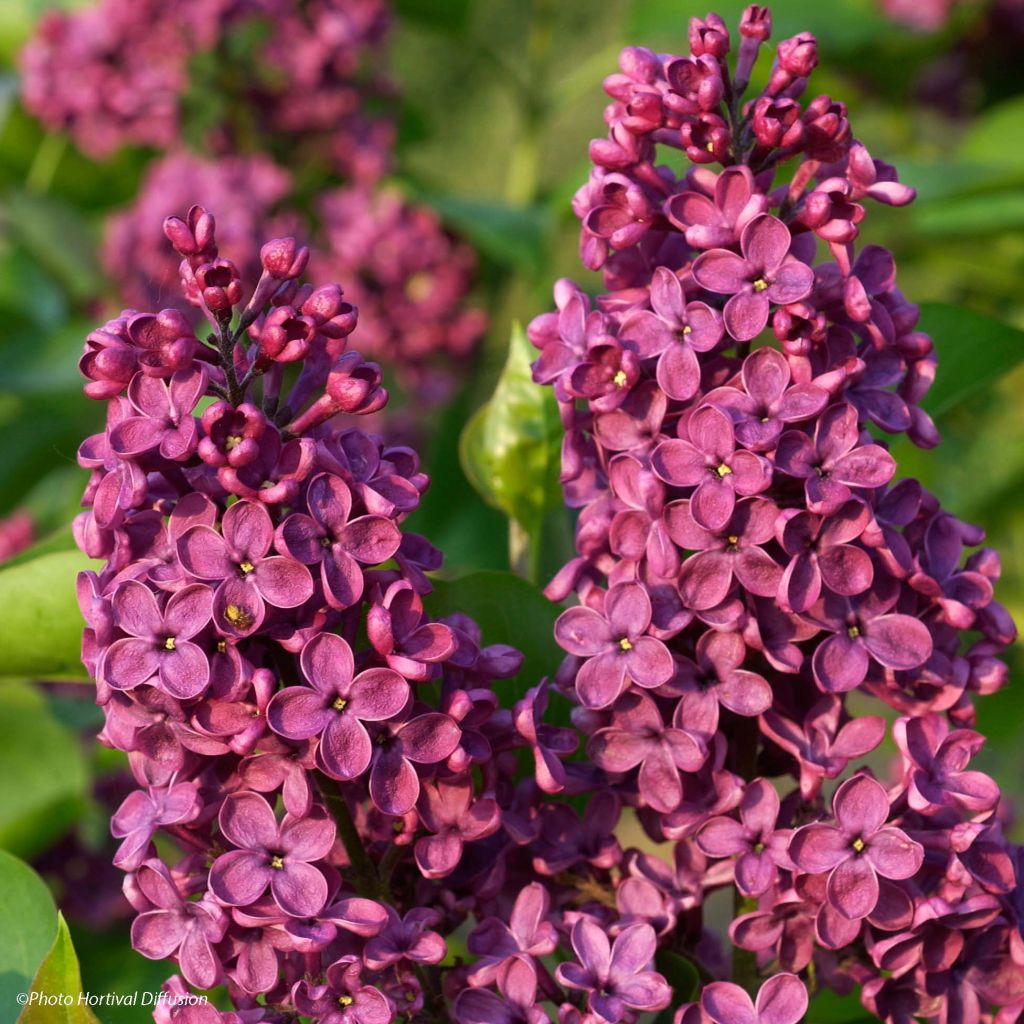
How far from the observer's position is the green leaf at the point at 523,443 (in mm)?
938

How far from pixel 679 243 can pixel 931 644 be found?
0.76ft

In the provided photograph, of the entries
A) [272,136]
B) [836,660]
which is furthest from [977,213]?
[836,660]

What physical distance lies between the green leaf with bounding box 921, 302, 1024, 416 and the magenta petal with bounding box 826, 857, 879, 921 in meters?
0.38

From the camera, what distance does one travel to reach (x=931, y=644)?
64cm

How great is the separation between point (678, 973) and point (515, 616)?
206mm

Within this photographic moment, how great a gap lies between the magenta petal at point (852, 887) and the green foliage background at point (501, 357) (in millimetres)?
215

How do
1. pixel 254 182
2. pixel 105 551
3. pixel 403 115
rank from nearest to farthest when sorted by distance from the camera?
1. pixel 105 551
2. pixel 254 182
3. pixel 403 115

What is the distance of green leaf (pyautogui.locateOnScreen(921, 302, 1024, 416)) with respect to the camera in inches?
35.4

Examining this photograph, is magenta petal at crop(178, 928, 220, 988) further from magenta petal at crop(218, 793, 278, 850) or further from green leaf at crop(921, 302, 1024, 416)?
green leaf at crop(921, 302, 1024, 416)

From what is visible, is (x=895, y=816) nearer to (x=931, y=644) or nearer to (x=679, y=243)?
(x=931, y=644)

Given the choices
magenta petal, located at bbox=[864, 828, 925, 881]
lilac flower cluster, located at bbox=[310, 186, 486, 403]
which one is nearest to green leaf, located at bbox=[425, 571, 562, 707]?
magenta petal, located at bbox=[864, 828, 925, 881]

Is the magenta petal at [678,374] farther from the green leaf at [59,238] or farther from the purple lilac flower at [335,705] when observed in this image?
the green leaf at [59,238]

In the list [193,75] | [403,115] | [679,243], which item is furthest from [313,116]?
[679,243]

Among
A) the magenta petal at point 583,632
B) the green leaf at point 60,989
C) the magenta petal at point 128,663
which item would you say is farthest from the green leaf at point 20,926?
the magenta petal at point 583,632
